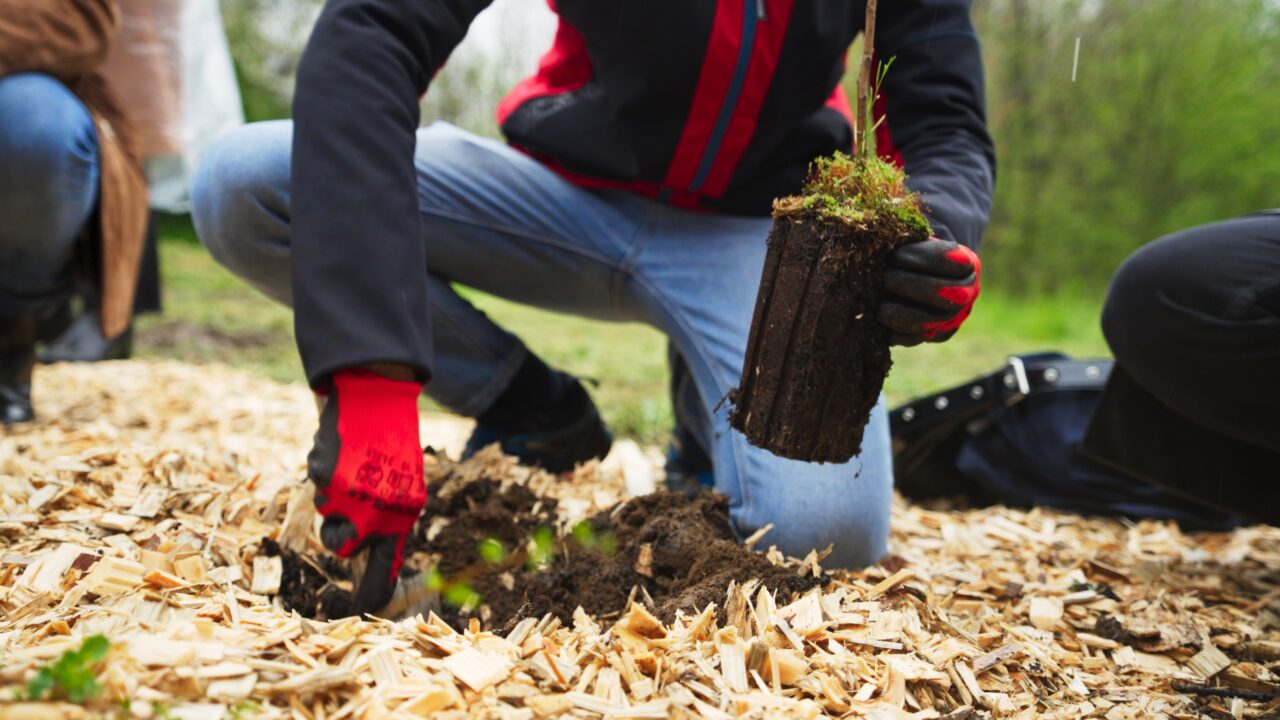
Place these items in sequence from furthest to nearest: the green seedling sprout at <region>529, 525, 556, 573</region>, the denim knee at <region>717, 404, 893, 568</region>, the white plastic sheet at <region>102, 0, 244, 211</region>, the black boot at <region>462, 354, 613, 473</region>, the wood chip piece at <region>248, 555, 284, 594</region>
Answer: the white plastic sheet at <region>102, 0, 244, 211</region>
the black boot at <region>462, 354, 613, 473</region>
the denim knee at <region>717, 404, 893, 568</region>
the green seedling sprout at <region>529, 525, 556, 573</region>
the wood chip piece at <region>248, 555, 284, 594</region>

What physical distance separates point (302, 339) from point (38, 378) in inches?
105

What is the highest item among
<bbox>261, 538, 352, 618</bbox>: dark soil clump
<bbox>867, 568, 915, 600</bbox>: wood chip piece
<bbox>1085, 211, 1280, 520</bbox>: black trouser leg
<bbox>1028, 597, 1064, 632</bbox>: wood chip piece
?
<bbox>1085, 211, 1280, 520</bbox>: black trouser leg

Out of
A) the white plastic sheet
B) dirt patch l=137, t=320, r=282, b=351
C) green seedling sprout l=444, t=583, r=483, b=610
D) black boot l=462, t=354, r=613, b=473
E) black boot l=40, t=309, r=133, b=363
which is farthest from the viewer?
dirt patch l=137, t=320, r=282, b=351

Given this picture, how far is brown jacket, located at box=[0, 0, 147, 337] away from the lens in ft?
8.07

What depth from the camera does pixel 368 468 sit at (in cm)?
140

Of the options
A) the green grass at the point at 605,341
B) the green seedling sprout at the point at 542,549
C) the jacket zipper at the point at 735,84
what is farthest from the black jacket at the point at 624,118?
the green grass at the point at 605,341

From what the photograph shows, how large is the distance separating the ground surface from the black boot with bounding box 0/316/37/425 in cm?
53

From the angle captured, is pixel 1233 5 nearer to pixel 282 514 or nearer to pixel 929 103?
pixel 929 103

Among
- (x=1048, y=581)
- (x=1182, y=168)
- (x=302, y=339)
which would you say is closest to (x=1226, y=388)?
(x=1048, y=581)

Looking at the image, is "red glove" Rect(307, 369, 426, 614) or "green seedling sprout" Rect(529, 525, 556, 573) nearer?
"red glove" Rect(307, 369, 426, 614)

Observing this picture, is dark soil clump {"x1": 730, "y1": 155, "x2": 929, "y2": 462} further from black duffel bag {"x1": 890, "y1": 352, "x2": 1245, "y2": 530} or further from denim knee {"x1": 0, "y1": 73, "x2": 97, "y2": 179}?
denim knee {"x1": 0, "y1": 73, "x2": 97, "y2": 179}

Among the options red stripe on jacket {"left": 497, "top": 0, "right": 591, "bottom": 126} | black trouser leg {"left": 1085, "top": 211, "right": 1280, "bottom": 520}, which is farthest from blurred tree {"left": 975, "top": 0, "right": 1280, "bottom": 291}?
red stripe on jacket {"left": 497, "top": 0, "right": 591, "bottom": 126}

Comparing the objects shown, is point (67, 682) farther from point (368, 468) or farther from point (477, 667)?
point (368, 468)

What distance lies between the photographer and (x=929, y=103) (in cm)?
197
